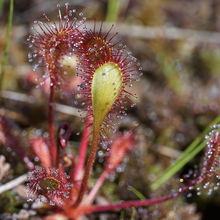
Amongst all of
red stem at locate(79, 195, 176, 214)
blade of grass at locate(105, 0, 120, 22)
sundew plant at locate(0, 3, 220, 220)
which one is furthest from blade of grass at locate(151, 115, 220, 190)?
blade of grass at locate(105, 0, 120, 22)

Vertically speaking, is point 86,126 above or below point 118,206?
above

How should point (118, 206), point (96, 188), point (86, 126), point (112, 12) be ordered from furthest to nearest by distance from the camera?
1. point (112, 12)
2. point (96, 188)
3. point (118, 206)
4. point (86, 126)

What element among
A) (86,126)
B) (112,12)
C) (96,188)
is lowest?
(96,188)

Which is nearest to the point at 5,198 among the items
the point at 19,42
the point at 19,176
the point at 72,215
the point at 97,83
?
the point at 19,176

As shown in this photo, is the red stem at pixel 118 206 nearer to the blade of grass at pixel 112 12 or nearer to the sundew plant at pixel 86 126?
the sundew plant at pixel 86 126

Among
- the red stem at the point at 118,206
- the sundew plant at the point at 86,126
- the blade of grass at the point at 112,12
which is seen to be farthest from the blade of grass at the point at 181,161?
the blade of grass at the point at 112,12

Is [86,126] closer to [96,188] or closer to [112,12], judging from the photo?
[96,188]

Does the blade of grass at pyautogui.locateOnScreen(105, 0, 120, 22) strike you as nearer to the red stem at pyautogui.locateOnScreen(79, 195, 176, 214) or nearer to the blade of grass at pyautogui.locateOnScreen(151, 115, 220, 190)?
the blade of grass at pyautogui.locateOnScreen(151, 115, 220, 190)

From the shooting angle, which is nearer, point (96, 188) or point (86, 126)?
point (86, 126)

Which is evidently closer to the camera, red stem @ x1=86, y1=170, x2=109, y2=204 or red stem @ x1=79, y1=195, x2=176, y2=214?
red stem @ x1=79, y1=195, x2=176, y2=214

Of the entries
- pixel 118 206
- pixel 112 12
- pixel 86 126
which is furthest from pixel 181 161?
pixel 112 12

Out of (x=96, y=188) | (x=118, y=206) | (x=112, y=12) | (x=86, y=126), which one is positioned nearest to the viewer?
(x=86, y=126)
